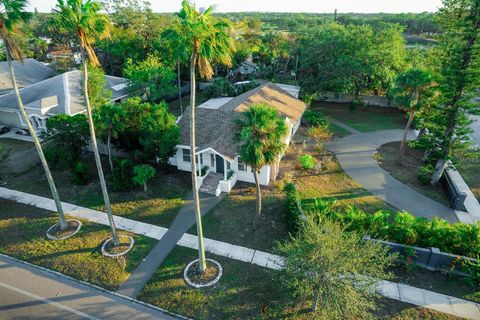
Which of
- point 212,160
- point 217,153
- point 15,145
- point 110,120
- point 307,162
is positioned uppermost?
point 110,120

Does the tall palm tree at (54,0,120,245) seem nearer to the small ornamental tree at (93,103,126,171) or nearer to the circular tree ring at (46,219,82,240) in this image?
the small ornamental tree at (93,103,126,171)

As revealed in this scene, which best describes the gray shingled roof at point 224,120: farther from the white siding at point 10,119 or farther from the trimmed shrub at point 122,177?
the white siding at point 10,119

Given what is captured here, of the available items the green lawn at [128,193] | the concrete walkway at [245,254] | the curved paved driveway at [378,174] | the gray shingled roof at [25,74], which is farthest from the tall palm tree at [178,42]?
the gray shingled roof at [25,74]

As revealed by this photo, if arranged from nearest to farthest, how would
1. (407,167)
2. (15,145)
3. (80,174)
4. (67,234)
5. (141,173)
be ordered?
(67,234) < (141,173) < (80,174) < (407,167) < (15,145)

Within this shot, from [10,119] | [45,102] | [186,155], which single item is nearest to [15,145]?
[45,102]

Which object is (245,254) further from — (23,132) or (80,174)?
(23,132)

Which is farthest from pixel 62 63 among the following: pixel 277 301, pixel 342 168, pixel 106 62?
pixel 277 301
